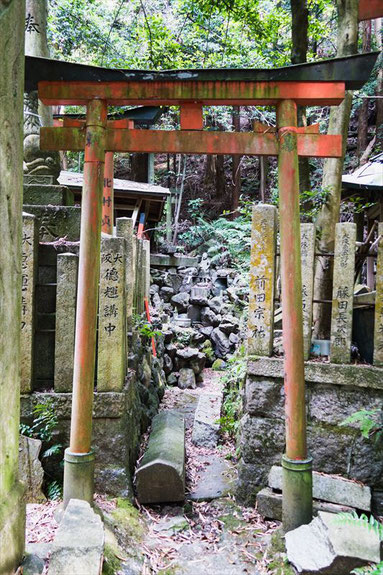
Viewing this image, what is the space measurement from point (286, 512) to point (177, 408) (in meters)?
5.63

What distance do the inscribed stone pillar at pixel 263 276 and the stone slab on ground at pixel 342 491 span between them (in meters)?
1.37

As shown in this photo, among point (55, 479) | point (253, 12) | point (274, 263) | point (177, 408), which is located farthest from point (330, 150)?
point (177, 408)

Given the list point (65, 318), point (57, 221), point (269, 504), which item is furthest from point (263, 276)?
point (57, 221)

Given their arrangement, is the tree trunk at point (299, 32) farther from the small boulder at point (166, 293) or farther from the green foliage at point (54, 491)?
the small boulder at point (166, 293)

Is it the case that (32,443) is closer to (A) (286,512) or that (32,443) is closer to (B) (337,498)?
(A) (286,512)

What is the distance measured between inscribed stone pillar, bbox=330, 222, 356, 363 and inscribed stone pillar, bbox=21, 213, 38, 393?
10.3 ft

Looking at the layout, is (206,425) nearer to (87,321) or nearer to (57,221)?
(87,321)

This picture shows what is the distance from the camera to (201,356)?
489 inches

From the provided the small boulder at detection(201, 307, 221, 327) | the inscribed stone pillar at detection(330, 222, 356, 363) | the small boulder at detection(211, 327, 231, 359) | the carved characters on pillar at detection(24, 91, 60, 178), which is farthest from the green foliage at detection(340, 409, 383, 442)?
the small boulder at detection(201, 307, 221, 327)

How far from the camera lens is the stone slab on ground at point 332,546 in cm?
288

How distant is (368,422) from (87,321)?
2.67m

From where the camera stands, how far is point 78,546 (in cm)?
265

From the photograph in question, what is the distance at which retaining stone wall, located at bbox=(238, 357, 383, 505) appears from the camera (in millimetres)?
4211

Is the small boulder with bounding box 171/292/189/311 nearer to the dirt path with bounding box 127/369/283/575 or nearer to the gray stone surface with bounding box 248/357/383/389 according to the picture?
the dirt path with bounding box 127/369/283/575
